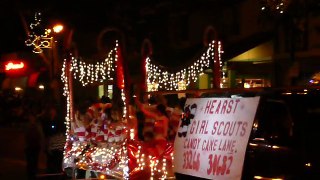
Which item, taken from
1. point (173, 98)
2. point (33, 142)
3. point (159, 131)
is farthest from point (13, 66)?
point (159, 131)

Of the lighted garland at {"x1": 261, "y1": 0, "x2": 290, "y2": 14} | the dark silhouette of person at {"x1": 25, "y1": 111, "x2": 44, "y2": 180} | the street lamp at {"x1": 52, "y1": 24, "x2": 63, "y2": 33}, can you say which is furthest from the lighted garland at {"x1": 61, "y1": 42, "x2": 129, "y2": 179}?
the street lamp at {"x1": 52, "y1": 24, "x2": 63, "y2": 33}

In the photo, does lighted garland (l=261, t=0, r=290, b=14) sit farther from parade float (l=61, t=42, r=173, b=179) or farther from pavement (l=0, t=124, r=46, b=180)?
pavement (l=0, t=124, r=46, b=180)

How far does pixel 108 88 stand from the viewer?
1202cm

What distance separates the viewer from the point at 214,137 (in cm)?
733

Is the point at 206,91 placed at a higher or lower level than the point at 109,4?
lower

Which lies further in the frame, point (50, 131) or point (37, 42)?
point (37, 42)

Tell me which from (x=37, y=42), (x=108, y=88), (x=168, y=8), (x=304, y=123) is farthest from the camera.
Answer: (x=168, y=8)

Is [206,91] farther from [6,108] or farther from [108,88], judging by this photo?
[6,108]

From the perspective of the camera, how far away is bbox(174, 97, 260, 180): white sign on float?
679 centimetres

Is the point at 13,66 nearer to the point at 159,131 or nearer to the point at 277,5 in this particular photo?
the point at 277,5

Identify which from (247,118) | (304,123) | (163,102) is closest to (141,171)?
(163,102)

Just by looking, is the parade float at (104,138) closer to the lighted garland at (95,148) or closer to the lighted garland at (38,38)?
the lighted garland at (95,148)

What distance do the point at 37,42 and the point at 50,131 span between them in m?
10.0

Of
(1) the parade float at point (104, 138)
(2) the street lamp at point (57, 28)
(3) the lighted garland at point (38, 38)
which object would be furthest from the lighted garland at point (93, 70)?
(3) the lighted garland at point (38, 38)
